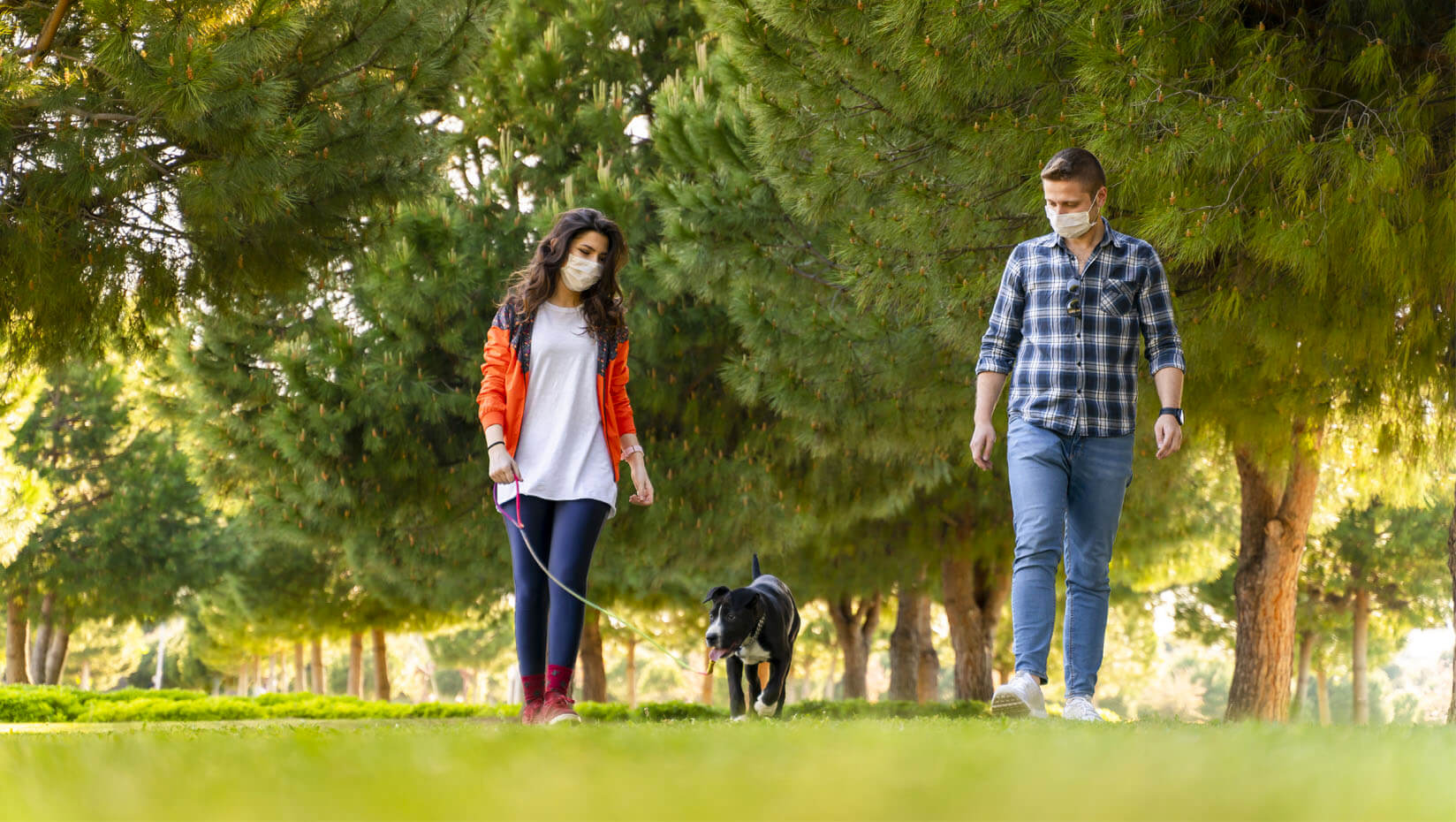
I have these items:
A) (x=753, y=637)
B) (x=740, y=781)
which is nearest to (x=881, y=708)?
(x=753, y=637)

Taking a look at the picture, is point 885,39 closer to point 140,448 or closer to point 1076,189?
point 1076,189

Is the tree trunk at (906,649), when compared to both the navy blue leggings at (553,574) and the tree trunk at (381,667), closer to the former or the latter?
the tree trunk at (381,667)

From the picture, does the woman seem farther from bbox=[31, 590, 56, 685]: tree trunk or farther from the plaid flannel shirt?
bbox=[31, 590, 56, 685]: tree trunk

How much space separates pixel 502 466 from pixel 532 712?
0.96 metres

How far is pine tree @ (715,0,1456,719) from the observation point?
4801 mm

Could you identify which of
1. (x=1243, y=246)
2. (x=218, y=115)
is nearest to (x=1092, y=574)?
(x=1243, y=246)

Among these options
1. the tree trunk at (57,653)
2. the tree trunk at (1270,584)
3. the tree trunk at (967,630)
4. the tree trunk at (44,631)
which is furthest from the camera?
the tree trunk at (57,653)

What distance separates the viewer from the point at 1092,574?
4.15 meters

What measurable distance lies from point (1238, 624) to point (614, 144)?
780 cm

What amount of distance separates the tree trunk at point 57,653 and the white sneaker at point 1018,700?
81.6ft

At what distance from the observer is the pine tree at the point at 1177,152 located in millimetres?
4801

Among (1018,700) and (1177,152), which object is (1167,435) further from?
(1177,152)

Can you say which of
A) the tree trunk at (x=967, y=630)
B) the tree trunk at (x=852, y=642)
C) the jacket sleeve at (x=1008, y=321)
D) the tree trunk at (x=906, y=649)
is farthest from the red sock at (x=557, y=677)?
the tree trunk at (x=852, y=642)

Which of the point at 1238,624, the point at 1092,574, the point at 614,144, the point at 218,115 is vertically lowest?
the point at 1238,624
